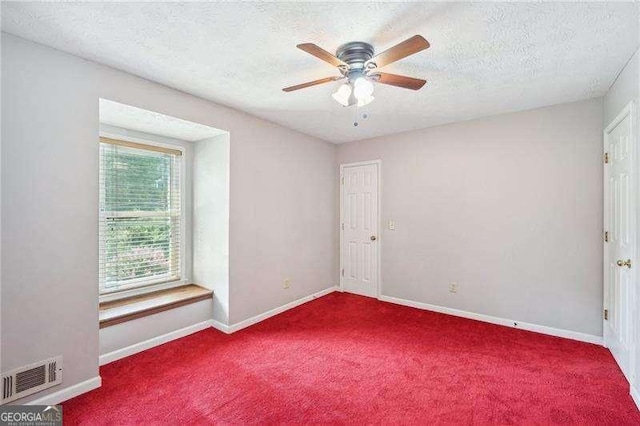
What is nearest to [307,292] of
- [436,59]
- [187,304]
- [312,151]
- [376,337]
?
[376,337]

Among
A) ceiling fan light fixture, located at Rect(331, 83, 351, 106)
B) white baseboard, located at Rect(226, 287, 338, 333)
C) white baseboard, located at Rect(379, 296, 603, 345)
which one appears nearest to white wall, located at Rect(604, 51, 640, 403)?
white baseboard, located at Rect(379, 296, 603, 345)

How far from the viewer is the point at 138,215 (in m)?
3.16

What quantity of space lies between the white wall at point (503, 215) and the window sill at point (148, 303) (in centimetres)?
252

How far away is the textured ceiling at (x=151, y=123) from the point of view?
248cm

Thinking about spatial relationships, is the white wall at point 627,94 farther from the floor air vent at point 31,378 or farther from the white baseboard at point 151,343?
the floor air vent at point 31,378

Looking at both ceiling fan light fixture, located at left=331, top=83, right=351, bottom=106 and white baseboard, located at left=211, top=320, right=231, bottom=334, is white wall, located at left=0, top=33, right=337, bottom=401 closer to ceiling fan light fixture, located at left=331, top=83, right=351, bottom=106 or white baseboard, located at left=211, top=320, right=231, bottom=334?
white baseboard, located at left=211, top=320, right=231, bottom=334

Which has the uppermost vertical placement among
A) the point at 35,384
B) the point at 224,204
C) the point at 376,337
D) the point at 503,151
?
the point at 503,151

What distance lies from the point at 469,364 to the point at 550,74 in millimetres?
2465

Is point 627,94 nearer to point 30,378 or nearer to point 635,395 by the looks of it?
point 635,395

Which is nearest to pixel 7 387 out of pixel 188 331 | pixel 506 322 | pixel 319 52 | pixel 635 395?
pixel 188 331

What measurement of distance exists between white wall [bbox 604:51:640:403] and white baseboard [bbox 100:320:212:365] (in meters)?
3.62

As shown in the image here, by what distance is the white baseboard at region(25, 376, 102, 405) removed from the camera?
77.1 inches

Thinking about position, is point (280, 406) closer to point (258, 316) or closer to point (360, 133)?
point (258, 316)

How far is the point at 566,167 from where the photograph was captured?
302 cm
